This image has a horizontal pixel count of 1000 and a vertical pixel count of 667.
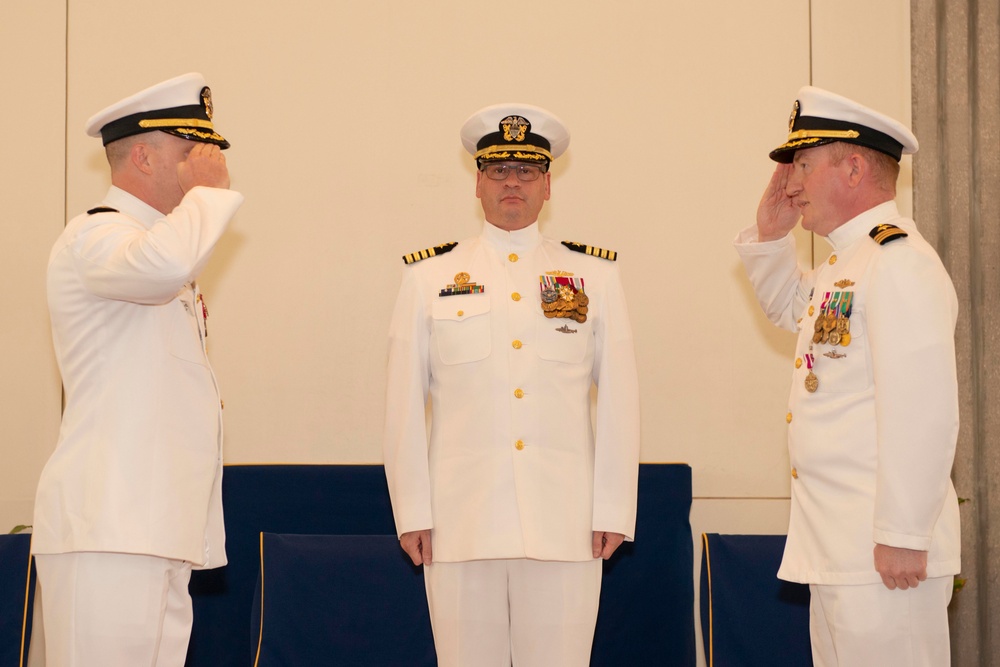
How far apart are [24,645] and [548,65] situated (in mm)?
3173

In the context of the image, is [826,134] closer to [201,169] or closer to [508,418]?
[508,418]

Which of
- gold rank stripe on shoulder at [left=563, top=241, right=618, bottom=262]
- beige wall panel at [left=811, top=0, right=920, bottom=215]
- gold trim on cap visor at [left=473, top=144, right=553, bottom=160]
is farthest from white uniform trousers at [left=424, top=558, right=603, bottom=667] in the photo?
beige wall panel at [left=811, top=0, right=920, bottom=215]

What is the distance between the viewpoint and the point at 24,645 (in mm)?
3834

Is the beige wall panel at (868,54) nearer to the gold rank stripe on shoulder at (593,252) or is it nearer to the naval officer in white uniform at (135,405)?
the gold rank stripe on shoulder at (593,252)

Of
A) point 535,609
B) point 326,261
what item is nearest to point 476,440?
point 535,609

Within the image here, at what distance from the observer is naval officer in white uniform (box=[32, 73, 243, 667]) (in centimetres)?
225

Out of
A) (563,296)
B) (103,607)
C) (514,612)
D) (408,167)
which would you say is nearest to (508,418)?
(563,296)

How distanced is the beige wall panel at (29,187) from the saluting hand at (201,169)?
2113mm

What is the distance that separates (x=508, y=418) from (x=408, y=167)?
5.64 ft

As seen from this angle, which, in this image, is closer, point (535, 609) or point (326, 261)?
point (535, 609)

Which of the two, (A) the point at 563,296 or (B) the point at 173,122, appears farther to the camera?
(A) the point at 563,296

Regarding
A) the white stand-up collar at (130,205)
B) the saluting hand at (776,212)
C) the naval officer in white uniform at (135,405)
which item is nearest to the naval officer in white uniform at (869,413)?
the saluting hand at (776,212)

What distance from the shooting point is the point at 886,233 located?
246 cm

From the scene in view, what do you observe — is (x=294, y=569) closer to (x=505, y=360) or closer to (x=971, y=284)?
(x=505, y=360)
